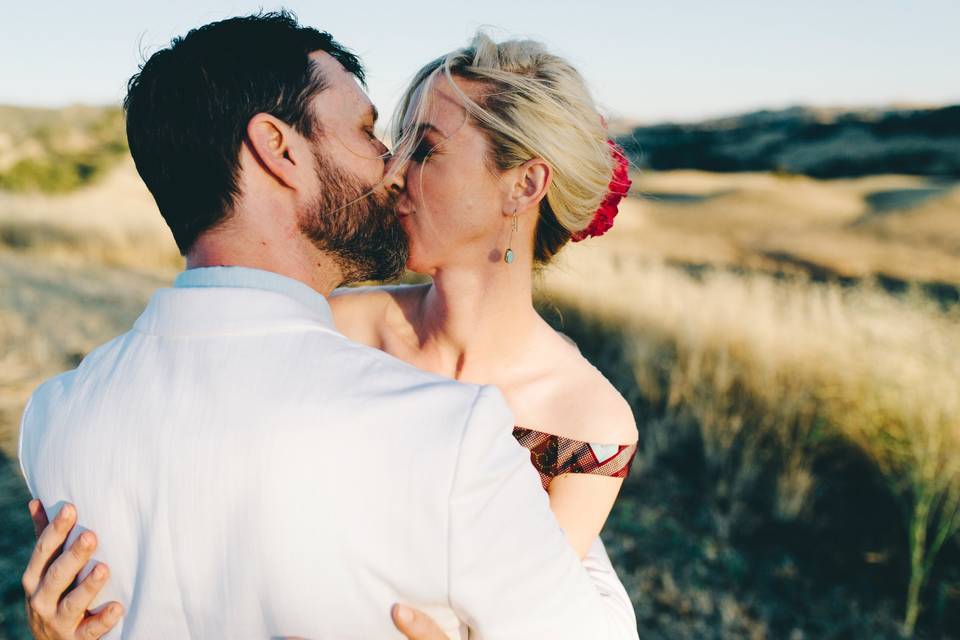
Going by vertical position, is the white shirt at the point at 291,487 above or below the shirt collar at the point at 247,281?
below

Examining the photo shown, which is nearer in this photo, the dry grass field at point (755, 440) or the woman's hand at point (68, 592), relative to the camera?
the woman's hand at point (68, 592)

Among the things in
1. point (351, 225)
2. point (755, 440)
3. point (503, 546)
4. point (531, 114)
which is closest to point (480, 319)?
point (531, 114)

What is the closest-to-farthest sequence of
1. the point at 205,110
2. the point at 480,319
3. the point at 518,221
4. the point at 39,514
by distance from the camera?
1. the point at 39,514
2. the point at 205,110
3. the point at 518,221
4. the point at 480,319

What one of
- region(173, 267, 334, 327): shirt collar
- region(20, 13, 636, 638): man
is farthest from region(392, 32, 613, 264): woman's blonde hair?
region(20, 13, 636, 638): man

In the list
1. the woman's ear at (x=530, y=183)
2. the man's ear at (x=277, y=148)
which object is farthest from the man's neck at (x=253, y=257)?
the woman's ear at (x=530, y=183)

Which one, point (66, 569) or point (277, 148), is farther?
point (277, 148)

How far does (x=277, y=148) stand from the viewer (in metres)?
1.50

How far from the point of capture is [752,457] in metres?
4.59

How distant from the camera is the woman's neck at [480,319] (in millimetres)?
2488

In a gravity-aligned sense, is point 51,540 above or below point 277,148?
below

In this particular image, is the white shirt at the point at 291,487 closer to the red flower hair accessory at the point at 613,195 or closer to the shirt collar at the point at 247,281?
the shirt collar at the point at 247,281

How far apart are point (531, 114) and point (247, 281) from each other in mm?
1250

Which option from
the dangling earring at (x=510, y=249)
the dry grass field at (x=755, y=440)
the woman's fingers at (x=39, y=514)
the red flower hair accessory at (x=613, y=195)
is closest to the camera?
the woman's fingers at (x=39, y=514)

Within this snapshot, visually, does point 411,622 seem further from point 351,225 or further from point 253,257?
point 351,225
